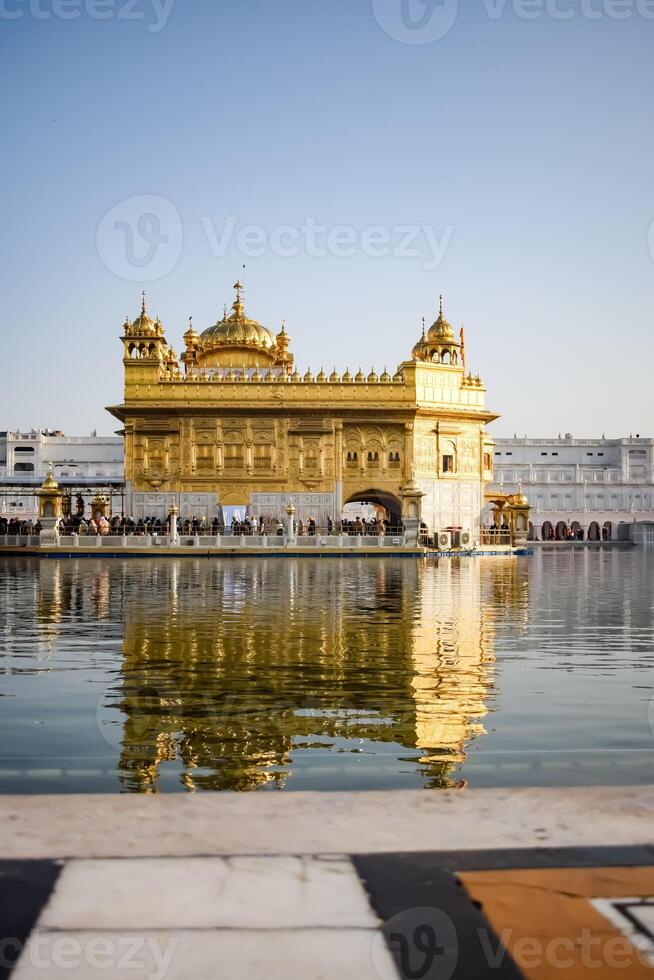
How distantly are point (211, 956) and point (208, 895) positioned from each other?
15.5 inches

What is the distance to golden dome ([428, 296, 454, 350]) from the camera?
182 ft

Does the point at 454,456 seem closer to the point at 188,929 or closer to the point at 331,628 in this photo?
the point at 331,628

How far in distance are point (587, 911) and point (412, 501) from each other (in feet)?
144

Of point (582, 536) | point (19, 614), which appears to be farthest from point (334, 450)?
point (582, 536)

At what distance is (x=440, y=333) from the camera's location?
55562 millimetres

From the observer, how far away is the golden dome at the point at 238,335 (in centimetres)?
5678

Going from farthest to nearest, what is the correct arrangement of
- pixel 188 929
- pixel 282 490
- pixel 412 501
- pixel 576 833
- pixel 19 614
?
pixel 282 490
pixel 412 501
pixel 19 614
pixel 576 833
pixel 188 929

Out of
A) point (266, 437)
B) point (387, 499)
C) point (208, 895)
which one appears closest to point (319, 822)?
point (208, 895)

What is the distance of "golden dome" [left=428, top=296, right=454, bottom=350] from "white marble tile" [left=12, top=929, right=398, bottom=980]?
176ft

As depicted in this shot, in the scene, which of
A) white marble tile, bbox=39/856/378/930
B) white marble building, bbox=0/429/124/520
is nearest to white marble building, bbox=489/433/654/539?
white marble building, bbox=0/429/124/520

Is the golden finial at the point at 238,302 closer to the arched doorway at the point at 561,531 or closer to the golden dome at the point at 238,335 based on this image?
the golden dome at the point at 238,335

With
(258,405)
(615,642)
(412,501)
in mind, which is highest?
(258,405)

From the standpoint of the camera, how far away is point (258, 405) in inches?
1951

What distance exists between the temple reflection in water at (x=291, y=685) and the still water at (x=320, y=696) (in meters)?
0.02
